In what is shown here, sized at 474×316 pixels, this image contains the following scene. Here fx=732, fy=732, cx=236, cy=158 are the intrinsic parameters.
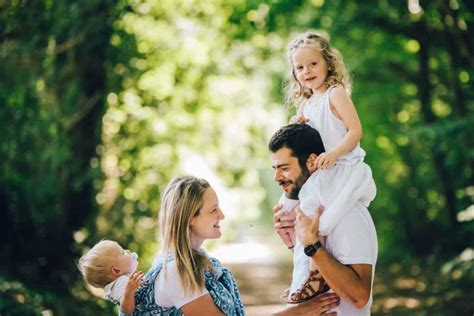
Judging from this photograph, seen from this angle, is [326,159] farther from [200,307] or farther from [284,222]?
[200,307]

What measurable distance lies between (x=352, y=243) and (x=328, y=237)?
13 cm

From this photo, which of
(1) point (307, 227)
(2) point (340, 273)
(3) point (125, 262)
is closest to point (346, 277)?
(2) point (340, 273)

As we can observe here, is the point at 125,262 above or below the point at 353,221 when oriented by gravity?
above

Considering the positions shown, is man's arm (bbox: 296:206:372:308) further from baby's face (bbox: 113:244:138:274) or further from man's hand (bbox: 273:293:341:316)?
baby's face (bbox: 113:244:138:274)

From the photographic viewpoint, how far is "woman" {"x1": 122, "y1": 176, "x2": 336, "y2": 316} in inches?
122

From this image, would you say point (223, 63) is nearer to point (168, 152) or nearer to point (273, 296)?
point (168, 152)

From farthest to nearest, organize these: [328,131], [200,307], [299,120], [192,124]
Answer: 1. [192,124]
2. [299,120]
3. [328,131]
4. [200,307]

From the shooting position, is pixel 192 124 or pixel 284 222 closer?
pixel 284 222

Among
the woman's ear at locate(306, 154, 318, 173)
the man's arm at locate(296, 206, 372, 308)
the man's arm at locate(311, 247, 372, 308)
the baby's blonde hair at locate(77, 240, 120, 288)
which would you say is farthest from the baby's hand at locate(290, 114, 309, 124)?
the baby's blonde hair at locate(77, 240, 120, 288)

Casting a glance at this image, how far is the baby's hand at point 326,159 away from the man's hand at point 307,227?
0.61ft

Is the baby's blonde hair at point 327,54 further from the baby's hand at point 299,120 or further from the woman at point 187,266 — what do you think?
the woman at point 187,266

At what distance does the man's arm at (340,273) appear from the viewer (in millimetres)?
3096

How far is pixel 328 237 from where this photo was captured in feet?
10.7

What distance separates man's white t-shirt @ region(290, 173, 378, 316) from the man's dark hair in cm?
A: 17
